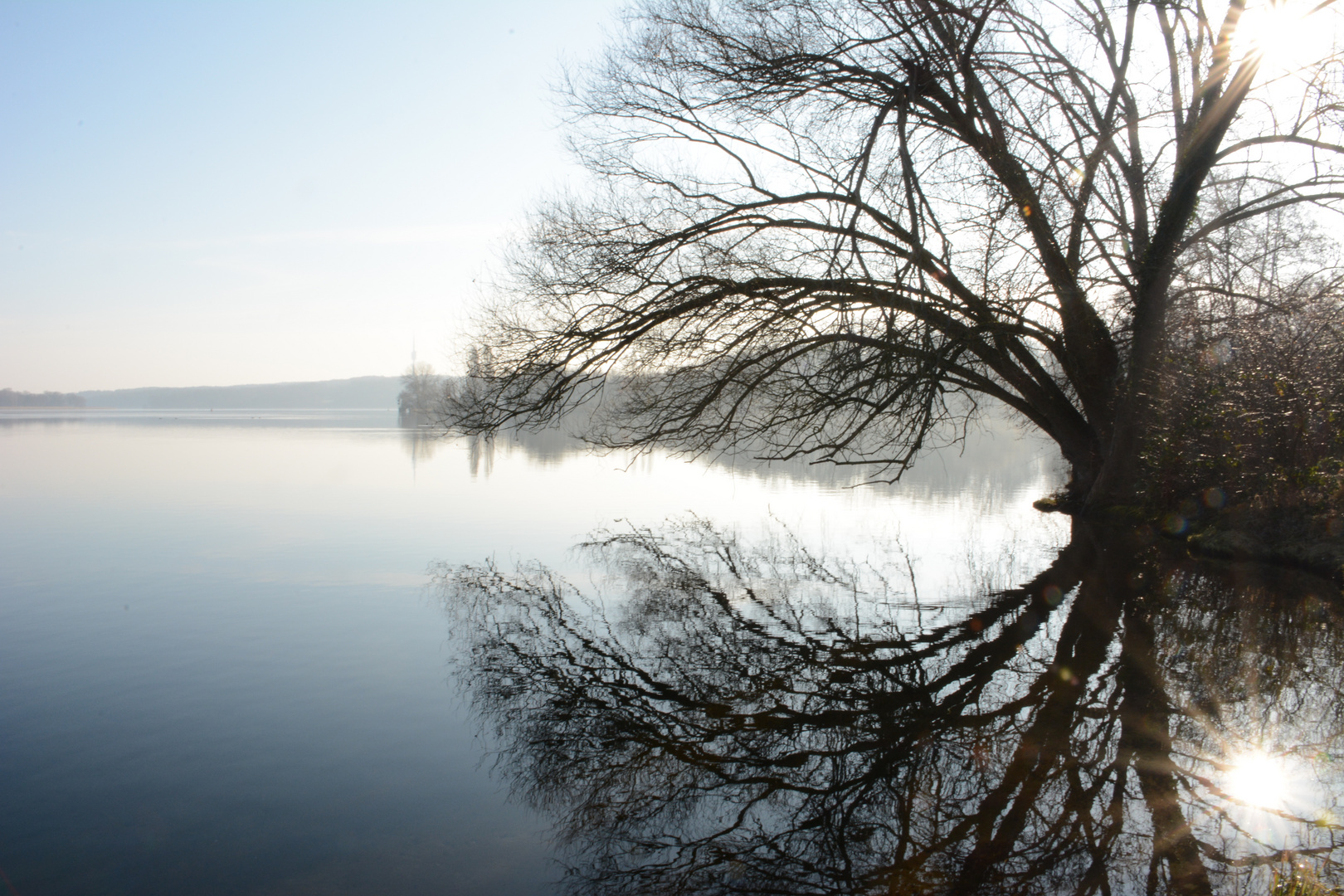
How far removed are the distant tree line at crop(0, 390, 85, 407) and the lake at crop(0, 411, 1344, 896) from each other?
530 feet

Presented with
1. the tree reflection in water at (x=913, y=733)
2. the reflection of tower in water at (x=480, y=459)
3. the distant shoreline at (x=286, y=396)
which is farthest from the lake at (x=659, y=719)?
the distant shoreline at (x=286, y=396)

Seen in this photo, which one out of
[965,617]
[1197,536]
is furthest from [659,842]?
[1197,536]

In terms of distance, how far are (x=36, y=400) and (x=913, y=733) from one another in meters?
→ 179

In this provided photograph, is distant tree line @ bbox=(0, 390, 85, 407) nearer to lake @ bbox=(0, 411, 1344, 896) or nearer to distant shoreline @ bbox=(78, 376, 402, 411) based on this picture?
distant shoreline @ bbox=(78, 376, 402, 411)

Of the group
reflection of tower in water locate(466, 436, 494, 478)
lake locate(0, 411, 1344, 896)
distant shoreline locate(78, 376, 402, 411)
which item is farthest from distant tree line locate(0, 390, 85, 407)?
lake locate(0, 411, 1344, 896)

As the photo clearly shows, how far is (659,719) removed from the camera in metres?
5.19

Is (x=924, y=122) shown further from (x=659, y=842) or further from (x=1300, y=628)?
(x=659, y=842)

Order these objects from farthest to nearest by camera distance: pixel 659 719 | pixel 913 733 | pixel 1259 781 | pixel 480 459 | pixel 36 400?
pixel 36 400, pixel 480 459, pixel 659 719, pixel 913 733, pixel 1259 781

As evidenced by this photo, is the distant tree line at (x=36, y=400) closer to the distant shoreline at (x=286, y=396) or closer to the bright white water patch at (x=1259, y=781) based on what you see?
the distant shoreline at (x=286, y=396)

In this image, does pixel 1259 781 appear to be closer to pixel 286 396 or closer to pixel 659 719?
pixel 659 719

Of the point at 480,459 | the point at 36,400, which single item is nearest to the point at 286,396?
the point at 36,400

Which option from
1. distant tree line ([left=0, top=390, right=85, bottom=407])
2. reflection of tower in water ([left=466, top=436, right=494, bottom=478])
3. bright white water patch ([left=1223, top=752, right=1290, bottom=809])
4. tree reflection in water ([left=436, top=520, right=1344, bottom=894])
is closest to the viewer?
tree reflection in water ([left=436, top=520, right=1344, bottom=894])

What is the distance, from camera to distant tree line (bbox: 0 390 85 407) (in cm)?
14212

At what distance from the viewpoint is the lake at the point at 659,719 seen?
370cm
